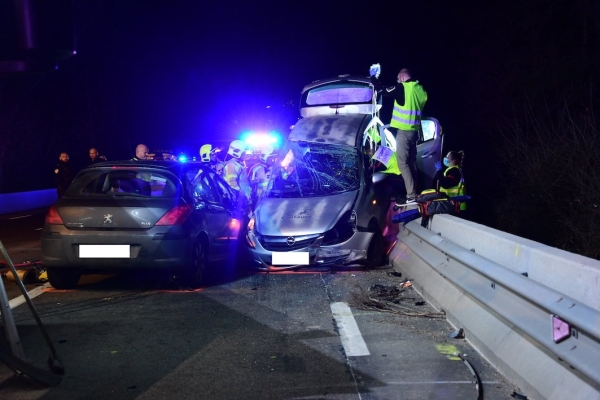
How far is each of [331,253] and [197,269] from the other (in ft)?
5.91

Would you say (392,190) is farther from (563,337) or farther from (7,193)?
(7,193)

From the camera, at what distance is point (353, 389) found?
4211mm

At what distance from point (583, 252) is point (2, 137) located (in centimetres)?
2604

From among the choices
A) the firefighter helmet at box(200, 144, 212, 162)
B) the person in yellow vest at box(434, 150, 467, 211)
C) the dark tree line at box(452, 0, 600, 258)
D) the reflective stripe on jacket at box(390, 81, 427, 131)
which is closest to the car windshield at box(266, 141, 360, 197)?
the reflective stripe on jacket at box(390, 81, 427, 131)

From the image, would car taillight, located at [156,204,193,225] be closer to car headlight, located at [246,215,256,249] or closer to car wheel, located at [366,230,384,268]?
car headlight, located at [246,215,256,249]

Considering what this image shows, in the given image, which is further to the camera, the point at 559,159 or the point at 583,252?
the point at 559,159

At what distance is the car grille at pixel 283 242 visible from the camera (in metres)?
8.30

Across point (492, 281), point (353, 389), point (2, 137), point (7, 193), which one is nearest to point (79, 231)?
point (353, 389)

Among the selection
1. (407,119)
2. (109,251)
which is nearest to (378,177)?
(407,119)

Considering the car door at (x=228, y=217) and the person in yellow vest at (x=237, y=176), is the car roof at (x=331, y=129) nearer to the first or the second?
the person in yellow vest at (x=237, y=176)

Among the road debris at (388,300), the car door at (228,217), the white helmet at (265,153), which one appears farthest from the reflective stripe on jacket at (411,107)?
the white helmet at (265,153)

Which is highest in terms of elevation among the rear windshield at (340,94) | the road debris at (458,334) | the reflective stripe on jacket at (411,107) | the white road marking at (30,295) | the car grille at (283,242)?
the rear windshield at (340,94)

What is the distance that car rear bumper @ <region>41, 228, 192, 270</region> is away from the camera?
23.5 ft

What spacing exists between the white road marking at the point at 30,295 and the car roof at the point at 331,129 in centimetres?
501
